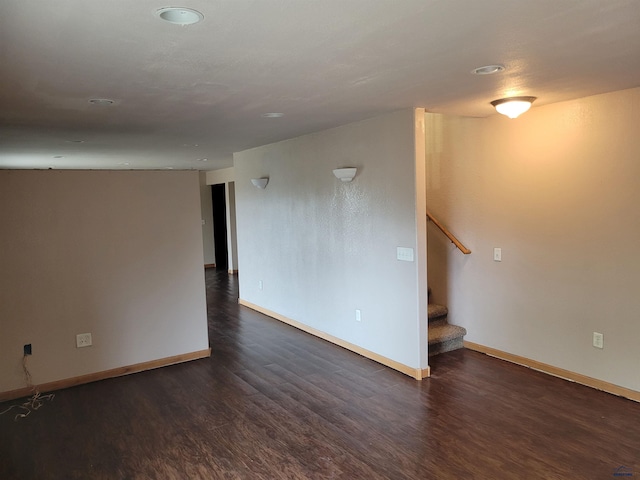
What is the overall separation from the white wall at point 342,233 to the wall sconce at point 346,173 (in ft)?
0.28

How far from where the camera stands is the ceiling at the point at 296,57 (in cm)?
182

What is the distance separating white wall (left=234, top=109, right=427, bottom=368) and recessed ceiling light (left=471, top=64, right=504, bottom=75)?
1123 mm

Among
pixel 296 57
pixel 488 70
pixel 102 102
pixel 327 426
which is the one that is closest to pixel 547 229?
pixel 488 70

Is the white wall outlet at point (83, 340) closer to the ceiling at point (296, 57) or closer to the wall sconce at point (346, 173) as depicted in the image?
the ceiling at point (296, 57)

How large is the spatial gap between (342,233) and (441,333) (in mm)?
1454

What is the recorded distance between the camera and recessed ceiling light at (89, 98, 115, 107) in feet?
10.5

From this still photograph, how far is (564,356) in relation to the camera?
155 inches

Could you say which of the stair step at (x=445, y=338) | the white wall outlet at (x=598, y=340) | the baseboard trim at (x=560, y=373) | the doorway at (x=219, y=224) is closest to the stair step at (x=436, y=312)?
the stair step at (x=445, y=338)

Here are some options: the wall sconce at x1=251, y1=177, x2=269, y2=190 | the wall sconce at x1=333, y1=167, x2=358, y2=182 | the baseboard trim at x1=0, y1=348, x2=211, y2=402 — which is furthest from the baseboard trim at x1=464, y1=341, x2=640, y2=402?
the wall sconce at x1=251, y1=177, x2=269, y2=190

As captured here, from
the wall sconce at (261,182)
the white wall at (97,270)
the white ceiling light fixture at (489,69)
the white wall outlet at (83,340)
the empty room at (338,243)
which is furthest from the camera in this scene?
the wall sconce at (261,182)

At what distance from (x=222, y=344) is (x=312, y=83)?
3.34m

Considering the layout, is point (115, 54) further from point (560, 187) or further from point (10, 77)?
point (560, 187)

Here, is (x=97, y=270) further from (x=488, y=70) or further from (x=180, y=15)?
(x=488, y=70)

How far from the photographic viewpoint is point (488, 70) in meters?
2.72
